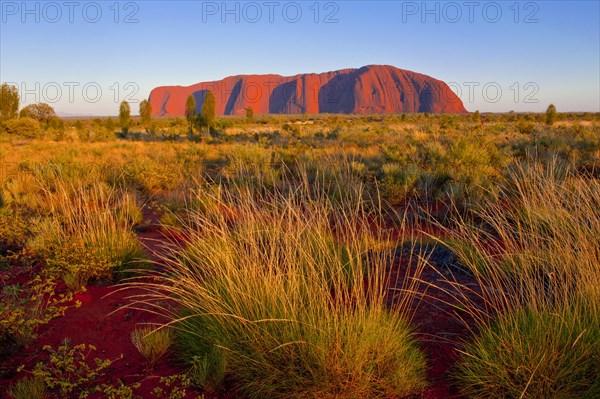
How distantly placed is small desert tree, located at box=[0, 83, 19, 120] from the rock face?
114 metres

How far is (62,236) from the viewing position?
5.13 meters

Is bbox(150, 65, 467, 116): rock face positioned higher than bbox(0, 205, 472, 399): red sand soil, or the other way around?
bbox(150, 65, 467, 116): rock face

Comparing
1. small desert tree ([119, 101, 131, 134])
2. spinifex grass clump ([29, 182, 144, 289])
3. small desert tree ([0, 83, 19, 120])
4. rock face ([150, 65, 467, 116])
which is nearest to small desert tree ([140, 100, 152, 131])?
small desert tree ([119, 101, 131, 134])

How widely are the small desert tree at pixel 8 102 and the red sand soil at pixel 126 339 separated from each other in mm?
38377

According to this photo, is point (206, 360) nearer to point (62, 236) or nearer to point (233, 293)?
point (233, 293)

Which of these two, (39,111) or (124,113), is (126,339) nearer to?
(124,113)

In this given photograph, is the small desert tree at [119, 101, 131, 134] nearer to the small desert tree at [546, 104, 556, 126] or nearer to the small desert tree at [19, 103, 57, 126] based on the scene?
the small desert tree at [19, 103, 57, 126]

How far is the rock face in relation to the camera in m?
159

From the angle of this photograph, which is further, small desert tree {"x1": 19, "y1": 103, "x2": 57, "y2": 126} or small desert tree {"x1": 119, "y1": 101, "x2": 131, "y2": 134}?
small desert tree {"x1": 19, "y1": 103, "x2": 57, "y2": 126}

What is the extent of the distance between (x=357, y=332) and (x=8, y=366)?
2402 millimetres

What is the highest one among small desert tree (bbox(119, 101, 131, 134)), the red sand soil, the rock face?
the rock face

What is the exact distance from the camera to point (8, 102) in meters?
36.1

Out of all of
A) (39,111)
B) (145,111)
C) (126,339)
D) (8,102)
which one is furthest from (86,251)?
(145,111)

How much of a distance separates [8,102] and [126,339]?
40.5 m
